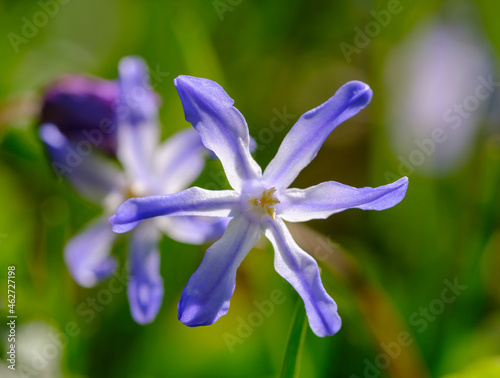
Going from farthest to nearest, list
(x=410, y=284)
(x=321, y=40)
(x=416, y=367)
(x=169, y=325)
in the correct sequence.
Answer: (x=321, y=40) < (x=410, y=284) < (x=169, y=325) < (x=416, y=367)

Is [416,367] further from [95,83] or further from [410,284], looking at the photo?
[95,83]

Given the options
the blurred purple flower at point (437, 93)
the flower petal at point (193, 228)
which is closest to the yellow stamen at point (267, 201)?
the flower petal at point (193, 228)

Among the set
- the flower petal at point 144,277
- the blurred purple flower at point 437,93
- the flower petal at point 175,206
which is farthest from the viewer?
the blurred purple flower at point 437,93

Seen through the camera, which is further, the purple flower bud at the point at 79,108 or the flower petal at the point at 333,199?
the purple flower bud at the point at 79,108

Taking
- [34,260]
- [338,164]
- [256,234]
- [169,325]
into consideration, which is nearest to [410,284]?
[338,164]

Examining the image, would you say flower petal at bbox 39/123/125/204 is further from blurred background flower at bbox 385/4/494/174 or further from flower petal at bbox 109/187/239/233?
blurred background flower at bbox 385/4/494/174

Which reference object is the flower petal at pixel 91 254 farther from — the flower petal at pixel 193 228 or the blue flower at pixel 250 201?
the blue flower at pixel 250 201

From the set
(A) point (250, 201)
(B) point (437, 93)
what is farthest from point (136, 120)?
(B) point (437, 93)
